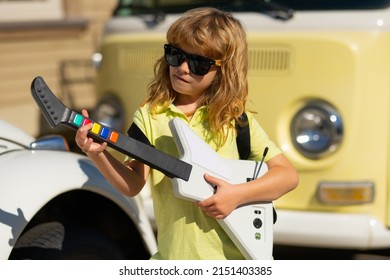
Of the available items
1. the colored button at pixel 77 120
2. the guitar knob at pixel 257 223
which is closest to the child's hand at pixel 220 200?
the guitar knob at pixel 257 223

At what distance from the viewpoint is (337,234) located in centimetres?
396

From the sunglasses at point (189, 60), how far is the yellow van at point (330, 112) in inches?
56.4

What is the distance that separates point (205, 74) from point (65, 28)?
609 centimetres

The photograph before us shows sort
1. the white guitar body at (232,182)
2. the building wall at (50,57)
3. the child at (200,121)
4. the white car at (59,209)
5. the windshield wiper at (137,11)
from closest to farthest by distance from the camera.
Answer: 1. the white guitar body at (232,182)
2. the child at (200,121)
3. the white car at (59,209)
4. the windshield wiper at (137,11)
5. the building wall at (50,57)

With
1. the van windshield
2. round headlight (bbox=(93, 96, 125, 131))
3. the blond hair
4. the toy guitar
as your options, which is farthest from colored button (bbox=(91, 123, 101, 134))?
round headlight (bbox=(93, 96, 125, 131))

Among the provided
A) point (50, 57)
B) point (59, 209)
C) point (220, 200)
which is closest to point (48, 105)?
point (220, 200)

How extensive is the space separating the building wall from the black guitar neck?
5558 mm

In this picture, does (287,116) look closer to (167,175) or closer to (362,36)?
(362,36)

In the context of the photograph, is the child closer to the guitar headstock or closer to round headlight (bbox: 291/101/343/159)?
the guitar headstock

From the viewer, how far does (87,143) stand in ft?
7.42

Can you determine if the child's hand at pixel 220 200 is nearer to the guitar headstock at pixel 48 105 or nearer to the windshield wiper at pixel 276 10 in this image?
the guitar headstock at pixel 48 105

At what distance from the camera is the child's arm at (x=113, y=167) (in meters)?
2.26
